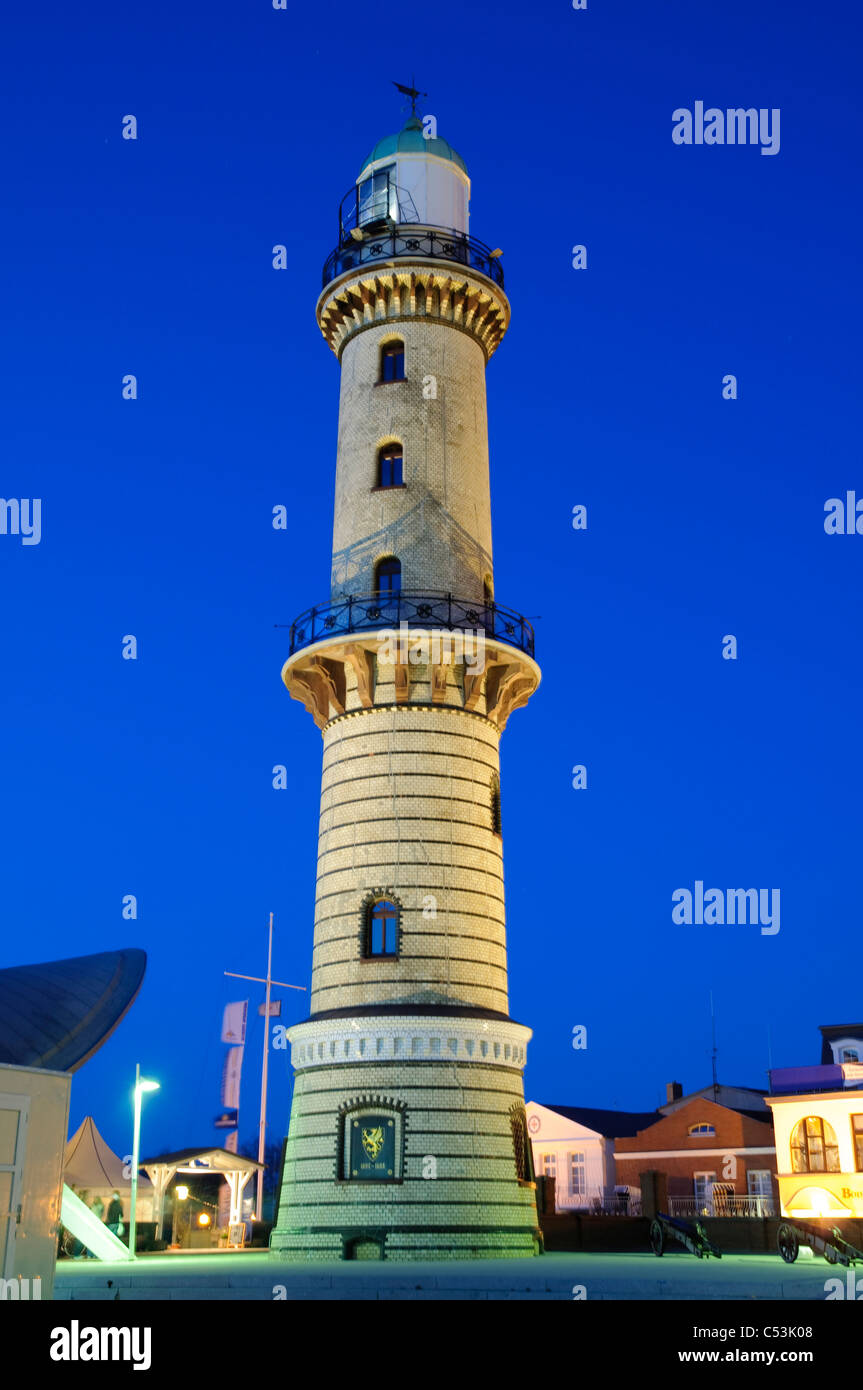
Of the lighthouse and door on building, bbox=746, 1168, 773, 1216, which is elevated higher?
the lighthouse

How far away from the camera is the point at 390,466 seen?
3350cm

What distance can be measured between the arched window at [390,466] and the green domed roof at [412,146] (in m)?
8.81

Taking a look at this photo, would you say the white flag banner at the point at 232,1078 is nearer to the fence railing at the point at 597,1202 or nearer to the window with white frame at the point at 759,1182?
the fence railing at the point at 597,1202

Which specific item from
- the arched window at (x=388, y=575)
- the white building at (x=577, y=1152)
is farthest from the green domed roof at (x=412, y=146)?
the white building at (x=577, y=1152)

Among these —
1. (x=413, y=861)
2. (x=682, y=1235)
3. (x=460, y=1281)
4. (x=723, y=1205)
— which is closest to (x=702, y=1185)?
(x=723, y=1205)

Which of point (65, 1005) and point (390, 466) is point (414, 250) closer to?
point (390, 466)

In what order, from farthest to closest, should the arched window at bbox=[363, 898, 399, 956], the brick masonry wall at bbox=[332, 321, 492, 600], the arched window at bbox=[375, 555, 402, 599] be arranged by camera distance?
the brick masonry wall at bbox=[332, 321, 492, 600]
the arched window at bbox=[375, 555, 402, 599]
the arched window at bbox=[363, 898, 399, 956]

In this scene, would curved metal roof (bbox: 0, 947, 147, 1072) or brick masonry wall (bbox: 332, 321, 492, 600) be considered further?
brick masonry wall (bbox: 332, 321, 492, 600)

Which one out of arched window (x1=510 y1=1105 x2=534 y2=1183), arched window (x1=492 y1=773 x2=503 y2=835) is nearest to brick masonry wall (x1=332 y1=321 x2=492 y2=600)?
arched window (x1=492 y1=773 x2=503 y2=835)

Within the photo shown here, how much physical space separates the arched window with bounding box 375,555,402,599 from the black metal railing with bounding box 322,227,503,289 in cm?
790

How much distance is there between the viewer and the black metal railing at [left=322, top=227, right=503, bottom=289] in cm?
3419

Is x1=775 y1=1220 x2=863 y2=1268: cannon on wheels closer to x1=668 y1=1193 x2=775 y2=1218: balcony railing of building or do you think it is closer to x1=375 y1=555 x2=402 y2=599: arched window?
x1=375 y1=555 x2=402 y2=599: arched window

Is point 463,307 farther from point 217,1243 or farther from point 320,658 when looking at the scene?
point 217,1243
